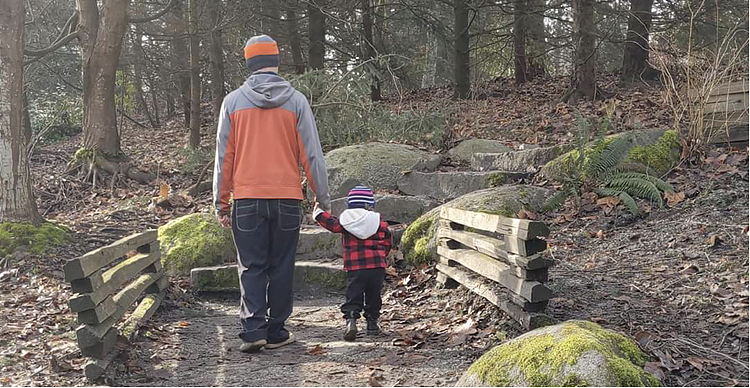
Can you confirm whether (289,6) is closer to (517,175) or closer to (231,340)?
(517,175)

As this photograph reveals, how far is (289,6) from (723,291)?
13988mm

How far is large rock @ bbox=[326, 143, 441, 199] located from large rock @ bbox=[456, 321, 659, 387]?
18.6 ft

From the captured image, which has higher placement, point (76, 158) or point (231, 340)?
point (76, 158)

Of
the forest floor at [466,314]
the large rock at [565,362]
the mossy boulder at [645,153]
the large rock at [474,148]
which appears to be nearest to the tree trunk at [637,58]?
the large rock at [474,148]

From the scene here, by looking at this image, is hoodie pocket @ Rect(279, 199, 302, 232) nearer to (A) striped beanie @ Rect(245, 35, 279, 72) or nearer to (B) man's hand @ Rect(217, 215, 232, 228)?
(B) man's hand @ Rect(217, 215, 232, 228)

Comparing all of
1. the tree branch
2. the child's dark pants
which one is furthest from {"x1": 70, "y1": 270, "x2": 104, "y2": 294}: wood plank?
the tree branch

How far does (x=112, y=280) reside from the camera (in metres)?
4.70

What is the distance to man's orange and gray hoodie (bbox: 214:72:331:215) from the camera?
485 centimetres

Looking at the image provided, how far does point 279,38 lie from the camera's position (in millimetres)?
18172

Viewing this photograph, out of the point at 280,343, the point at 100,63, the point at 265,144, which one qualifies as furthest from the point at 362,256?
the point at 100,63

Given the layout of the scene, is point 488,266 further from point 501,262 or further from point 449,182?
point 449,182

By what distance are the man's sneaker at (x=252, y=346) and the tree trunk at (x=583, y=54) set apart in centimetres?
1008

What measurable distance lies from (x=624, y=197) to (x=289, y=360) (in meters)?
4.00

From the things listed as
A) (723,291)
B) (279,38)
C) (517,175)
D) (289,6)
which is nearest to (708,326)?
(723,291)
